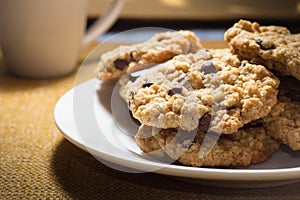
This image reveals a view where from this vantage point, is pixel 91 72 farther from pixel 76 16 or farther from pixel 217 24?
pixel 217 24

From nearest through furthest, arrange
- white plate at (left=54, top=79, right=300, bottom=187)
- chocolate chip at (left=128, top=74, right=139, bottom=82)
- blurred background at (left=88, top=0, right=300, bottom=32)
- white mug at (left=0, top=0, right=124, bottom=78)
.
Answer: white plate at (left=54, top=79, right=300, bottom=187) → chocolate chip at (left=128, top=74, right=139, bottom=82) → white mug at (left=0, top=0, right=124, bottom=78) → blurred background at (left=88, top=0, right=300, bottom=32)

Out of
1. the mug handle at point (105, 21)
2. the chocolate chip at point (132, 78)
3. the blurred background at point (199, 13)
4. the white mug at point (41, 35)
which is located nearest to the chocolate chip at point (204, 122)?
the chocolate chip at point (132, 78)

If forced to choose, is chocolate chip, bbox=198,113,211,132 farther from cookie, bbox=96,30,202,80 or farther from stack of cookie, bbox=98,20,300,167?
cookie, bbox=96,30,202,80

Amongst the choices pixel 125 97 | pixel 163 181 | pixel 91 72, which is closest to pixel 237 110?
pixel 163 181

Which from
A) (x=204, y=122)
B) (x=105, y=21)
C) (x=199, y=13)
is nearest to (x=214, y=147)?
(x=204, y=122)

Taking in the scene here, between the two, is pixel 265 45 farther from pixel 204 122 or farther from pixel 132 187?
pixel 132 187

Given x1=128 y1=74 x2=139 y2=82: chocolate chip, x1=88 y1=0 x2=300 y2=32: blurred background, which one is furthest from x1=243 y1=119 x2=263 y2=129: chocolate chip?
x1=88 y1=0 x2=300 y2=32: blurred background
